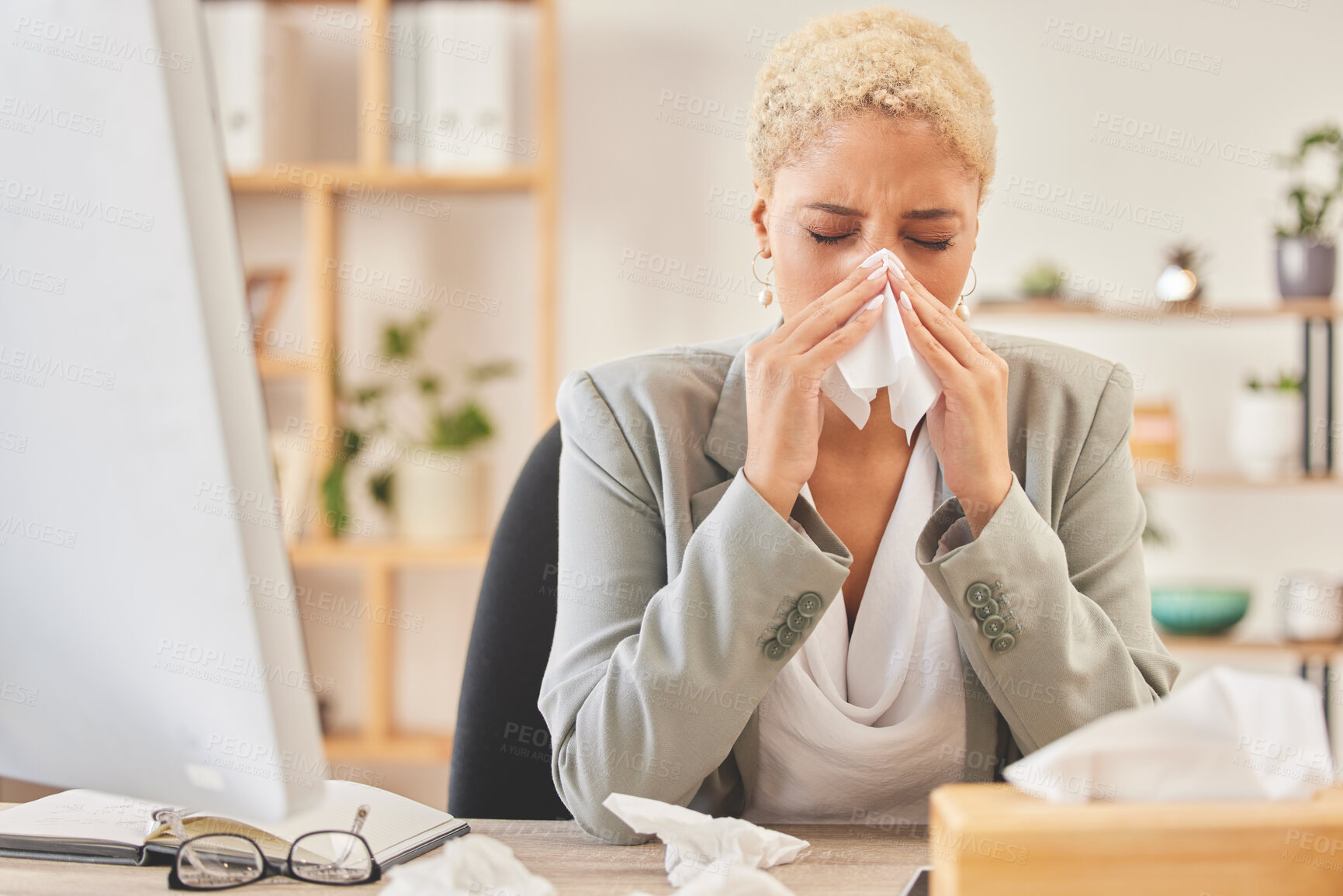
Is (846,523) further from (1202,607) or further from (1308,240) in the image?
(1308,240)

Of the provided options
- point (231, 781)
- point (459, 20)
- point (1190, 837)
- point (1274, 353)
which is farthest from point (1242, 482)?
point (231, 781)

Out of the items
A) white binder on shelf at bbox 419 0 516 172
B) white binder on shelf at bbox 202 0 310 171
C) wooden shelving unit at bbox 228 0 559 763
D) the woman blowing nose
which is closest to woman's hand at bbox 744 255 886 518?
the woman blowing nose

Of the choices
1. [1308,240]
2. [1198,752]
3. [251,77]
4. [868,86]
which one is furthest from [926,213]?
[251,77]

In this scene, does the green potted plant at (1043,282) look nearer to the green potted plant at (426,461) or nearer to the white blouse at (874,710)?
the green potted plant at (426,461)

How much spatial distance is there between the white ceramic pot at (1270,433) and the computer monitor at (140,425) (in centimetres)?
261

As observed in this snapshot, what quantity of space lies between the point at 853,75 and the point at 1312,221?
2118 millimetres

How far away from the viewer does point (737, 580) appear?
896 millimetres

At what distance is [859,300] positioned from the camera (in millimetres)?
990

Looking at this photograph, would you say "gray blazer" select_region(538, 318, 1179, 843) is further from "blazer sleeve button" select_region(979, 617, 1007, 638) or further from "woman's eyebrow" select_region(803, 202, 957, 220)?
"woman's eyebrow" select_region(803, 202, 957, 220)

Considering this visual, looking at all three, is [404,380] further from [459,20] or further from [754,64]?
[754,64]

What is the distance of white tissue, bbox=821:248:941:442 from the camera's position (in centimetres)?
97

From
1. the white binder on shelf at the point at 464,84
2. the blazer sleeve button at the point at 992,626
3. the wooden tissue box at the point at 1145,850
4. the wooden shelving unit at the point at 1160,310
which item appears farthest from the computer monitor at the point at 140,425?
the wooden shelving unit at the point at 1160,310

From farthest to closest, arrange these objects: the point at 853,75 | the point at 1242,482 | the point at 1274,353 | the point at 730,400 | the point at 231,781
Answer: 1. the point at 1274,353
2. the point at 1242,482
3. the point at 730,400
4. the point at 853,75
5. the point at 231,781

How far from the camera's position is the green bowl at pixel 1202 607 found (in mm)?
2629
